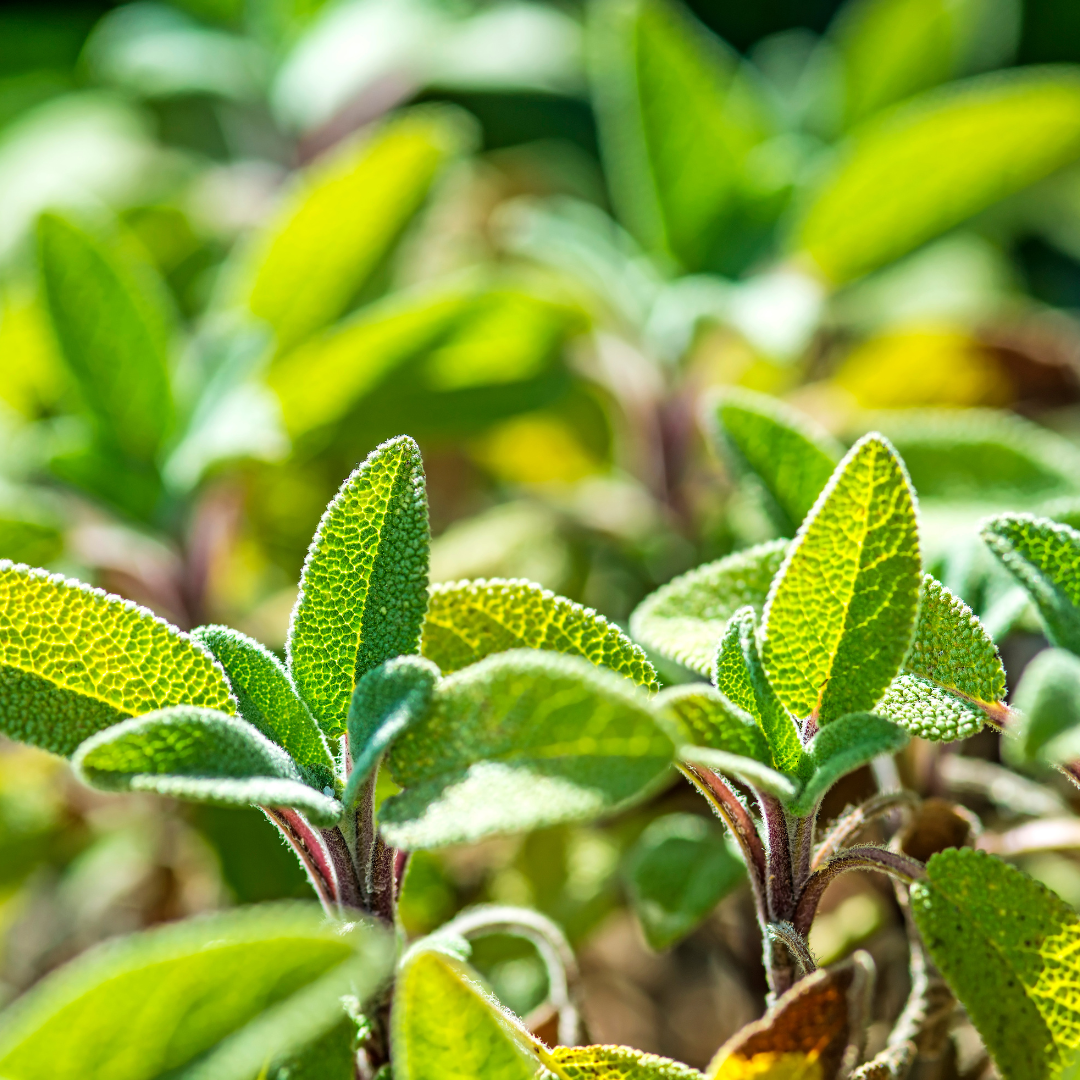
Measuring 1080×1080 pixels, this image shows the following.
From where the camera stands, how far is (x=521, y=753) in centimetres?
49

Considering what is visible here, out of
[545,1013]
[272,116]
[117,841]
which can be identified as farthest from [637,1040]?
[272,116]

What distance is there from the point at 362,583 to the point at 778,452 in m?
0.31

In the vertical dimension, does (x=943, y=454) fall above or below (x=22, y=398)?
above

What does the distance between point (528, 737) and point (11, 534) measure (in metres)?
0.62

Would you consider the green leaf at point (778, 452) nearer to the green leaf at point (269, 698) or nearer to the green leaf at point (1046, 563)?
the green leaf at point (1046, 563)

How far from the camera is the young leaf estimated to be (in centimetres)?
78

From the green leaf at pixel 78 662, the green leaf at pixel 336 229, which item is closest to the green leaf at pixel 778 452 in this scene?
the green leaf at pixel 78 662

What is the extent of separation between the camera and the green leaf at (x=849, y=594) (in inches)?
20.7

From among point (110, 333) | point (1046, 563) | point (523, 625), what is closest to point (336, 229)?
point (110, 333)

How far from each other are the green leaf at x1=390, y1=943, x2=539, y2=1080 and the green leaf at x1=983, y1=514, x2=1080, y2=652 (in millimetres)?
312

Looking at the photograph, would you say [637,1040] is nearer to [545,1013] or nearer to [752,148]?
[545,1013]

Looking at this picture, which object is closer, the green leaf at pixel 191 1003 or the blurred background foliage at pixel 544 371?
the green leaf at pixel 191 1003

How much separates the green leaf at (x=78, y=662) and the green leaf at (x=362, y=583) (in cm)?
5

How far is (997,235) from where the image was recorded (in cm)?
183
